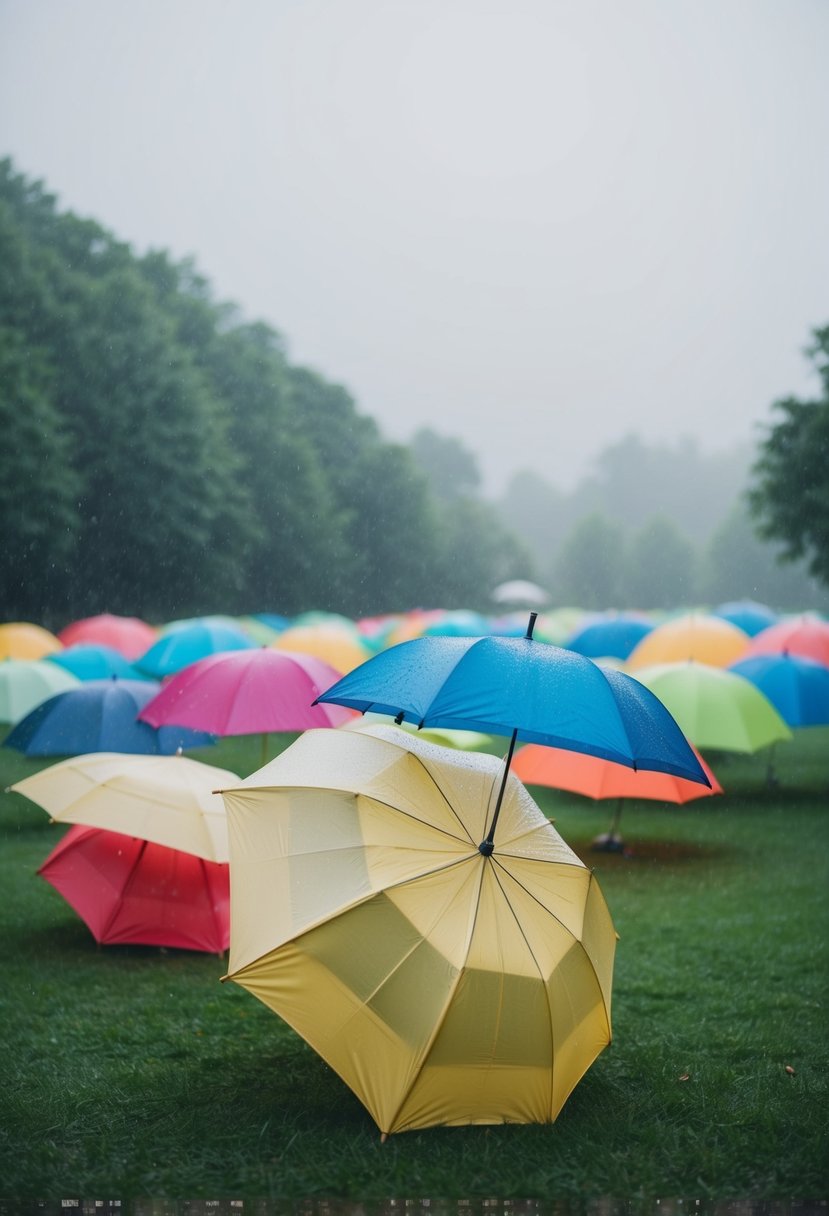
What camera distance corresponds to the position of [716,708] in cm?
1013

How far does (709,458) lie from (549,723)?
160m

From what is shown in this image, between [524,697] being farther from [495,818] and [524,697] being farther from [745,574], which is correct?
[745,574]

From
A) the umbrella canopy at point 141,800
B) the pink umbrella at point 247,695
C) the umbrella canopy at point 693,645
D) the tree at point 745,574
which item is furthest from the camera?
the tree at point 745,574

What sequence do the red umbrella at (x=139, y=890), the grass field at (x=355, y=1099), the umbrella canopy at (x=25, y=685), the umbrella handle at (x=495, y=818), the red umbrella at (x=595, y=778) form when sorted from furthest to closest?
1. the umbrella canopy at (x=25, y=685)
2. the red umbrella at (x=595, y=778)
3. the red umbrella at (x=139, y=890)
4. the umbrella handle at (x=495, y=818)
5. the grass field at (x=355, y=1099)

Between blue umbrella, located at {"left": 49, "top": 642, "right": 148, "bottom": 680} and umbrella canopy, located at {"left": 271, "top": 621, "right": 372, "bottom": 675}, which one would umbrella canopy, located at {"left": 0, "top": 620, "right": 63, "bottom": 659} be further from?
umbrella canopy, located at {"left": 271, "top": 621, "right": 372, "bottom": 675}

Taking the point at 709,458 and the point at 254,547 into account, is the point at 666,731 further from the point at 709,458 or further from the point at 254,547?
the point at 709,458

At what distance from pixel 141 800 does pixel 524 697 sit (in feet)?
8.95

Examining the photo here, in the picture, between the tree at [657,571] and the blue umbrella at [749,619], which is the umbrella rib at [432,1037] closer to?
the blue umbrella at [749,619]

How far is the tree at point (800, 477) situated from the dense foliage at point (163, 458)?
697 inches

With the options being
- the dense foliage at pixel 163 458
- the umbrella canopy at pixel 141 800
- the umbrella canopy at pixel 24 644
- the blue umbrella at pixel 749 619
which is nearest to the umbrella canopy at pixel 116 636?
the umbrella canopy at pixel 24 644

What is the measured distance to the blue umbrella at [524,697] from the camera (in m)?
4.18

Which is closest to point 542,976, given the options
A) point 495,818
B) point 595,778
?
point 495,818

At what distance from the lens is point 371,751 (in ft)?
15.1

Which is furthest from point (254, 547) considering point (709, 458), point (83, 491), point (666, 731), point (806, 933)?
point (709, 458)
